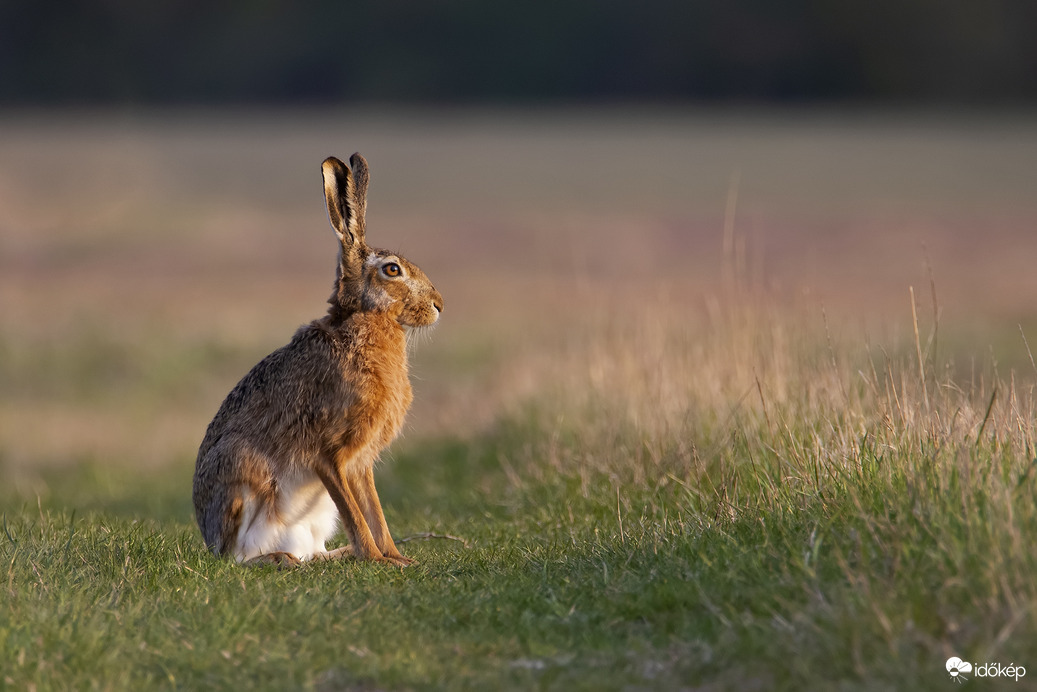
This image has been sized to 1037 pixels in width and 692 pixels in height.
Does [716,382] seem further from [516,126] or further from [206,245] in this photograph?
[516,126]

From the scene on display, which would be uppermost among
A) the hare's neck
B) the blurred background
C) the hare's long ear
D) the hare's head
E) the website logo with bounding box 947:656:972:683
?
the hare's long ear

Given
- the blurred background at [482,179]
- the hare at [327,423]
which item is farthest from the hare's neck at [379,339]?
the blurred background at [482,179]

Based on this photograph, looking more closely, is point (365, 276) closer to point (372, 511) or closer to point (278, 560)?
point (372, 511)

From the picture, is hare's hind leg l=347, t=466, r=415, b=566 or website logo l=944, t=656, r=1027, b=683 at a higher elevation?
website logo l=944, t=656, r=1027, b=683

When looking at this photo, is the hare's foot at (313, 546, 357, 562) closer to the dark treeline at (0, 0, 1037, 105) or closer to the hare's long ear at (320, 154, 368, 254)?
the hare's long ear at (320, 154, 368, 254)

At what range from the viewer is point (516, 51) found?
5847 cm

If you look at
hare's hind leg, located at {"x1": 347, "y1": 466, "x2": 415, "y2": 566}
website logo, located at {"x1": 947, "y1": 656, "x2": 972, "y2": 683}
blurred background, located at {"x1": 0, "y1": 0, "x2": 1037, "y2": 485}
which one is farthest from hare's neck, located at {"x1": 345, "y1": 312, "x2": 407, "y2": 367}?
website logo, located at {"x1": 947, "y1": 656, "x2": 972, "y2": 683}

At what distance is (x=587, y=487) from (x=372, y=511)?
1.92 meters

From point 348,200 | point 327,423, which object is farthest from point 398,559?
point 348,200

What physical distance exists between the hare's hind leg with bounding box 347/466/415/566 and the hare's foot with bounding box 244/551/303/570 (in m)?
0.41

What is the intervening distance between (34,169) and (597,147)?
1984 cm

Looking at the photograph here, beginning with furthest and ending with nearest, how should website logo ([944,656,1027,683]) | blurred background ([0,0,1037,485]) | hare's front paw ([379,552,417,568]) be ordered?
blurred background ([0,0,1037,485]), hare's front paw ([379,552,417,568]), website logo ([944,656,1027,683])

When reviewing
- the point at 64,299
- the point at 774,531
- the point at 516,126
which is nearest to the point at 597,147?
the point at 516,126

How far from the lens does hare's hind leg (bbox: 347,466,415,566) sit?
6.40 meters
